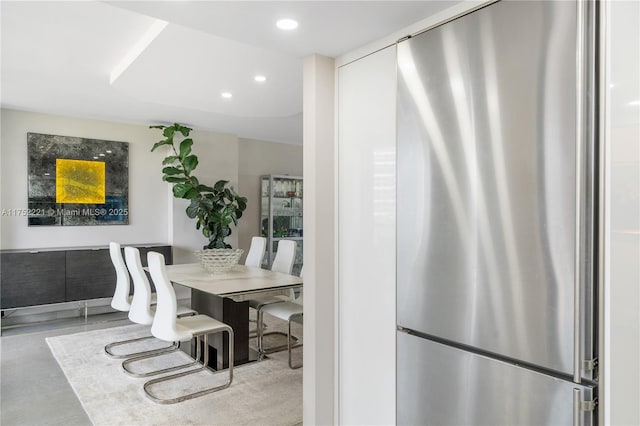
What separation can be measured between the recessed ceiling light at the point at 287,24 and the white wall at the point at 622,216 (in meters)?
1.25

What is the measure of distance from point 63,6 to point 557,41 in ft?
9.28

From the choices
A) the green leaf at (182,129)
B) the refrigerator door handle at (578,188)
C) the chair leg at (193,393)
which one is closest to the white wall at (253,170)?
the green leaf at (182,129)

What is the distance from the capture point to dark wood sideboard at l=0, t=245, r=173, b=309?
4.59 m

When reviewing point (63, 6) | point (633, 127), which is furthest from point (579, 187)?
point (63, 6)

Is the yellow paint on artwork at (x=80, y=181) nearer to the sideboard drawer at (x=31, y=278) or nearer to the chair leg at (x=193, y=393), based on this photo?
the sideboard drawer at (x=31, y=278)

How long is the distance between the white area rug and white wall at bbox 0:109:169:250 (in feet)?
6.00

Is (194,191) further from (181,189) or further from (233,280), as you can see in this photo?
(233,280)

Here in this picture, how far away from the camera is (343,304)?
2.38 m

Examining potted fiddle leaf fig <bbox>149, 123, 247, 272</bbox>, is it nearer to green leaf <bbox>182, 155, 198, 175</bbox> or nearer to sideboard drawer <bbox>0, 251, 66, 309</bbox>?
green leaf <bbox>182, 155, 198, 175</bbox>

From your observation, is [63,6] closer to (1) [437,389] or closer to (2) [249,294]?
(2) [249,294]

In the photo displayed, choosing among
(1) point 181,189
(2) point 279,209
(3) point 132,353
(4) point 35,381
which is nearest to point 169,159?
(1) point 181,189

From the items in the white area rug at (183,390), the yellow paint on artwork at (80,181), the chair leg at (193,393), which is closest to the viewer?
the white area rug at (183,390)

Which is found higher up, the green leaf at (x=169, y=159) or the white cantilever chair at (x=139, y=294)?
the green leaf at (x=169, y=159)

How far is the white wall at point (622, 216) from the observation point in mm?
1204
